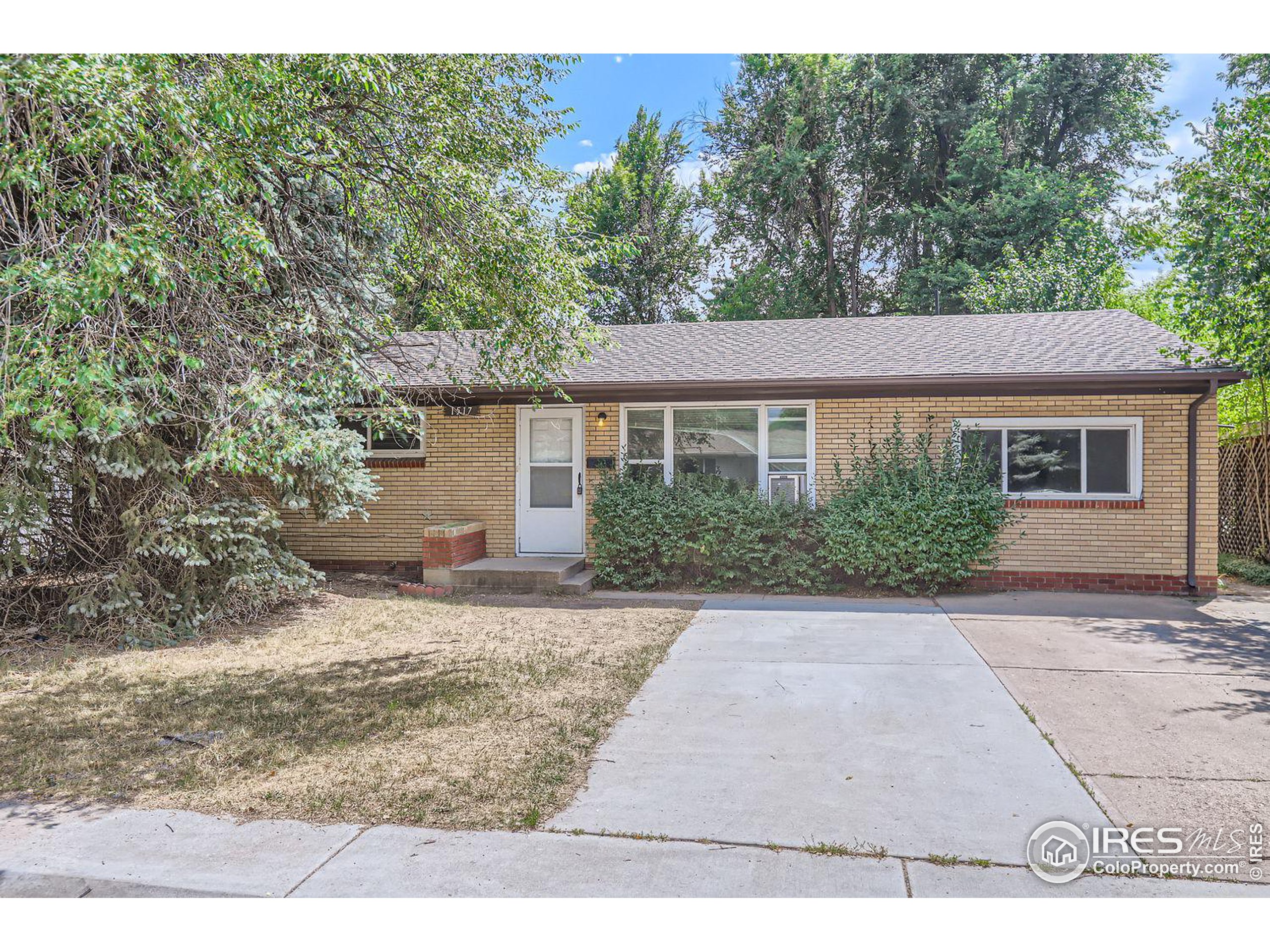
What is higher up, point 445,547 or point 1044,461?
point 1044,461

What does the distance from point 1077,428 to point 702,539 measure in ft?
15.7

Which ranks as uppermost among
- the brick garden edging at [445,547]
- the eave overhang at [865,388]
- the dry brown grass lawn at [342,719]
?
the eave overhang at [865,388]

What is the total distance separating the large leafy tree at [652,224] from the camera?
2481 centimetres

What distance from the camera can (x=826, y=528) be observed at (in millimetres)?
9203

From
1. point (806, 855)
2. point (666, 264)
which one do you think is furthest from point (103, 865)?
point (666, 264)

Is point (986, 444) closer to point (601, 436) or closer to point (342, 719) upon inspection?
point (601, 436)

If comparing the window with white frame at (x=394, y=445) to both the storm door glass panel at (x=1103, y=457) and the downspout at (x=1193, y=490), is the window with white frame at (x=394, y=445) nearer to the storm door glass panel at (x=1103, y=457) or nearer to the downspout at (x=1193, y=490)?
the storm door glass panel at (x=1103, y=457)

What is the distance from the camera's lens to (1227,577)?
10.8 meters

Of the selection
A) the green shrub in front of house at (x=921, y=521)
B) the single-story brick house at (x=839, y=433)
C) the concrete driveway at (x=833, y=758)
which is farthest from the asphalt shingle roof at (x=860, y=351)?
the concrete driveway at (x=833, y=758)

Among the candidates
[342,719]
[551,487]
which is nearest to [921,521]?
[551,487]

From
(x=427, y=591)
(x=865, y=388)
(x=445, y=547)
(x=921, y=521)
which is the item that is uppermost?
(x=865, y=388)

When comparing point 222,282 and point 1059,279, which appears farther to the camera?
point 1059,279

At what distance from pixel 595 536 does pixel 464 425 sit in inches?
103

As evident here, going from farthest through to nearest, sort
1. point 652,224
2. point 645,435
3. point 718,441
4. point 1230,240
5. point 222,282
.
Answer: point 652,224, point 645,435, point 718,441, point 1230,240, point 222,282
